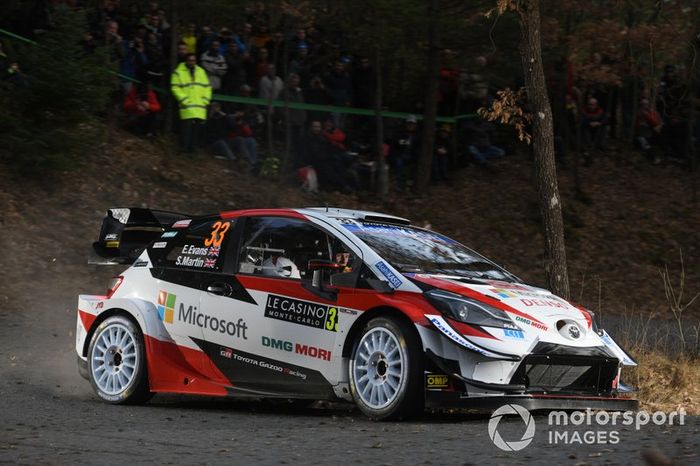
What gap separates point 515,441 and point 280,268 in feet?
8.86

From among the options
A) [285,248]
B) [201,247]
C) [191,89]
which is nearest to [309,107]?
[191,89]

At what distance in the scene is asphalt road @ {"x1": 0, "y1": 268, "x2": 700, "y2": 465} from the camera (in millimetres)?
6758

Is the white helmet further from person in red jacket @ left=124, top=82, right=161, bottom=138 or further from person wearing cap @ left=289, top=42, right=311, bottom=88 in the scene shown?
person wearing cap @ left=289, top=42, right=311, bottom=88

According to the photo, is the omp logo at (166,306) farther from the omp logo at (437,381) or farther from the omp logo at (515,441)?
the omp logo at (515,441)

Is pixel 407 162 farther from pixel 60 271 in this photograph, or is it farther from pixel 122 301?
pixel 122 301

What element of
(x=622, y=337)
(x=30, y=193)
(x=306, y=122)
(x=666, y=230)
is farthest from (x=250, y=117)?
(x=622, y=337)

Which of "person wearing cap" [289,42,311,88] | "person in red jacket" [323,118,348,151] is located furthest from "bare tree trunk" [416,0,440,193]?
"person wearing cap" [289,42,311,88]

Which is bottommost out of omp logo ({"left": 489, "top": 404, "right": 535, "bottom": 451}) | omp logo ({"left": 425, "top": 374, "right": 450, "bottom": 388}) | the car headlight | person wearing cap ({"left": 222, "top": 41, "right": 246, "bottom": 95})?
omp logo ({"left": 489, "top": 404, "right": 535, "bottom": 451})

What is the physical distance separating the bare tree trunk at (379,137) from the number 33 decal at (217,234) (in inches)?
566

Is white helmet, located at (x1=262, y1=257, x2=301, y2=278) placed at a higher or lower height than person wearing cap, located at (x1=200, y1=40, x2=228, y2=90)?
lower

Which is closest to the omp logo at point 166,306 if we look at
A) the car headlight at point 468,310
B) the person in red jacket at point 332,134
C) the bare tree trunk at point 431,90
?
the car headlight at point 468,310

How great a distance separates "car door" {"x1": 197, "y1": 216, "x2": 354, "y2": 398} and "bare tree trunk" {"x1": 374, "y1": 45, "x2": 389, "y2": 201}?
48.1 feet

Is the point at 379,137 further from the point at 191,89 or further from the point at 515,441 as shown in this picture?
the point at 515,441

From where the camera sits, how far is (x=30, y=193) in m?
20.1
